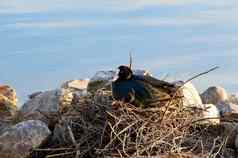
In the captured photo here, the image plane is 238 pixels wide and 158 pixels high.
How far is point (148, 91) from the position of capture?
11.4m

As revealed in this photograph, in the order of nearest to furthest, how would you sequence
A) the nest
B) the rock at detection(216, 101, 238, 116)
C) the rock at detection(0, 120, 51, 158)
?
the nest
the rock at detection(0, 120, 51, 158)
the rock at detection(216, 101, 238, 116)

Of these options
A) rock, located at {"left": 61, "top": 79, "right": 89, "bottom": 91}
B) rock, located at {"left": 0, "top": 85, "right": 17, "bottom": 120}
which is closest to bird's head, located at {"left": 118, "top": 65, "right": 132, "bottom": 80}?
rock, located at {"left": 0, "top": 85, "right": 17, "bottom": 120}

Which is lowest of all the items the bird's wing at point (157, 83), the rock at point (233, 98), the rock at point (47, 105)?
the rock at point (233, 98)

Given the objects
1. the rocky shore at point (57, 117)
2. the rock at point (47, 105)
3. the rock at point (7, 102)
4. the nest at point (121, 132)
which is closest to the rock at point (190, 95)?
the rocky shore at point (57, 117)

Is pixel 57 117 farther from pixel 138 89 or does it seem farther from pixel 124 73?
pixel 138 89

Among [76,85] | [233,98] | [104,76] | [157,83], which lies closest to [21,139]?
[157,83]

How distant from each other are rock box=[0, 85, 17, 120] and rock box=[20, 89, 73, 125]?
540mm

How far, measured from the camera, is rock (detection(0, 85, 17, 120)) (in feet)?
44.5

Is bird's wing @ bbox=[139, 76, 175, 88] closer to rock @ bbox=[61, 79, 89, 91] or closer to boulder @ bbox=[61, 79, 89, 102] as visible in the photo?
boulder @ bbox=[61, 79, 89, 102]

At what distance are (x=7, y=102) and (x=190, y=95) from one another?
121 inches

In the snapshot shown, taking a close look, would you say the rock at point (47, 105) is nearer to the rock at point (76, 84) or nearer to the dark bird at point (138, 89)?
the dark bird at point (138, 89)

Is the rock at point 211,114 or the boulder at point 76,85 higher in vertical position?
the boulder at point 76,85

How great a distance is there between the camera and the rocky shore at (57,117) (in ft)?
37.4

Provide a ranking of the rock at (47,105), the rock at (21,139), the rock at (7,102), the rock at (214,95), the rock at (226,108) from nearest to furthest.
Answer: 1. the rock at (21,139)
2. the rock at (47,105)
3. the rock at (226,108)
4. the rock at (7,102)
5. the rock at (214,95)
